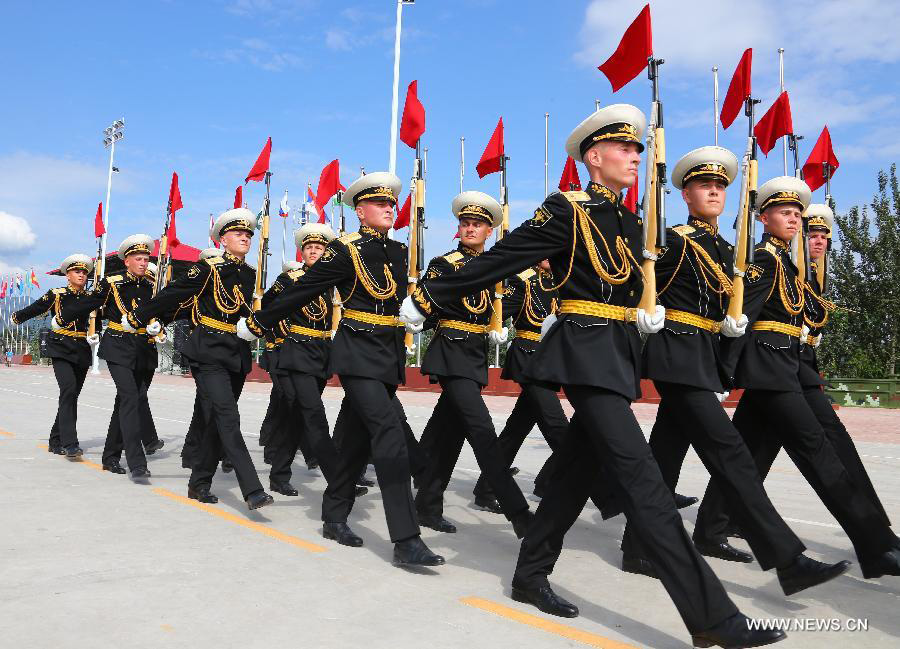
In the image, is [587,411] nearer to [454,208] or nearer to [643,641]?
[643,641]

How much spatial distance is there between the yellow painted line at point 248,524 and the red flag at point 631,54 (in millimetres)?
3310

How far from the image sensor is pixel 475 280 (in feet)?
13.1

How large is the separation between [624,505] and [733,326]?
58.4 inches

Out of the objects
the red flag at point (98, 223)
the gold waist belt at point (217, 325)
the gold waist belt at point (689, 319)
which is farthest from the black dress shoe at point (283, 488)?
the red flag at point (98, 223)

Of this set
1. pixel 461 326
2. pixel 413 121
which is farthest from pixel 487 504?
pixel 413 121

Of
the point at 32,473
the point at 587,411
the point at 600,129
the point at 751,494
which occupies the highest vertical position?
the point at 600,129

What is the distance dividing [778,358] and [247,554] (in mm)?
3278

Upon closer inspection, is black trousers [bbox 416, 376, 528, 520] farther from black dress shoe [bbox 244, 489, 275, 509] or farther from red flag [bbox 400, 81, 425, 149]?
red flag [bbox 400, 81, 425, 149]

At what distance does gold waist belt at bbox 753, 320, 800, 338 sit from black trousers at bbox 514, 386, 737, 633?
1.65 meters

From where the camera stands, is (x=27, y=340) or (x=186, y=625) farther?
(x=27, y=340)

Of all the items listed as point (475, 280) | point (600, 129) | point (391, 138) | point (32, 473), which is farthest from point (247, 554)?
point (391, 138)

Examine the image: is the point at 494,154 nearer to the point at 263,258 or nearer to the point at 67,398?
the point at 263,258

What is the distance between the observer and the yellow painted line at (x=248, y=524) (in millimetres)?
5230

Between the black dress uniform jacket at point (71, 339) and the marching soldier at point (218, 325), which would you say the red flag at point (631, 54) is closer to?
the marching soldier at point (218, 325)
